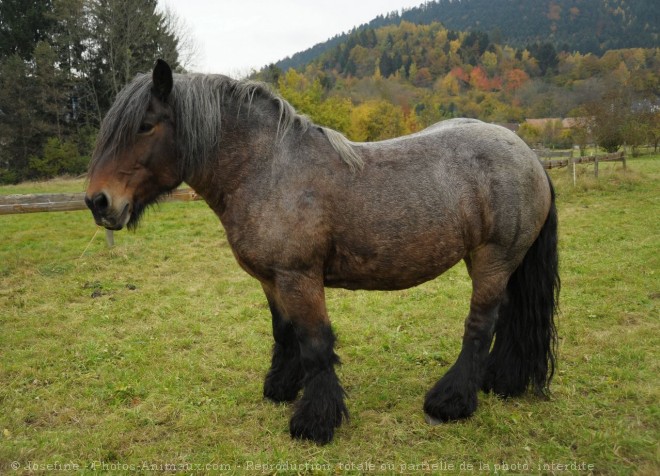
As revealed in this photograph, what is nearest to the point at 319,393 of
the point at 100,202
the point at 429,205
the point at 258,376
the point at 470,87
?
the point at 258,376

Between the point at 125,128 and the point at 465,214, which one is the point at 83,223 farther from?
the point at 465,214

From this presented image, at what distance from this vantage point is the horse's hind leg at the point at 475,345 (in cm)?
318

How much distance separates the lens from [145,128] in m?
2.73

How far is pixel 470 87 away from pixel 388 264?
97484 mm

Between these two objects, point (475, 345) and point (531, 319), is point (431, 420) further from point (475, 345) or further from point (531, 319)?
point (531, 319)

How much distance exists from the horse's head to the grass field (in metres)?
1.70

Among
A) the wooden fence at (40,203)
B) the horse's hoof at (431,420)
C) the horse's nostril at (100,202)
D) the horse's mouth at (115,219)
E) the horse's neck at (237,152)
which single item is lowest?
the horse's hoof at (431,420)

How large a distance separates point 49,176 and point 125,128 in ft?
86.4

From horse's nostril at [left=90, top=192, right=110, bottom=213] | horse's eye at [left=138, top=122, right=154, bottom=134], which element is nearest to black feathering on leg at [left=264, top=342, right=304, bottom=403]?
horse's nostril at [left=90, top=192, right=110, bottom=213]

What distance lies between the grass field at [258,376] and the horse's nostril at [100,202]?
1.72m

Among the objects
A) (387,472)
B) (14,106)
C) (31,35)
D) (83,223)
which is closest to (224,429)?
(387,472)

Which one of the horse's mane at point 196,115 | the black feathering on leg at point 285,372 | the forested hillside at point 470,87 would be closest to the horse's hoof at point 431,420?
the black feathering on leg at point 285,372

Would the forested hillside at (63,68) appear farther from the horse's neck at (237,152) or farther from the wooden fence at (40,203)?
the horse's neck at (237,152)

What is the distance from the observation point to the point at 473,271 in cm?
330
